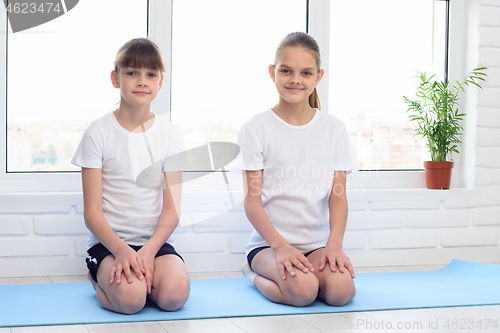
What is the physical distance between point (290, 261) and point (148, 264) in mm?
396

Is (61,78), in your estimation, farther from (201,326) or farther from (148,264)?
(201,326)

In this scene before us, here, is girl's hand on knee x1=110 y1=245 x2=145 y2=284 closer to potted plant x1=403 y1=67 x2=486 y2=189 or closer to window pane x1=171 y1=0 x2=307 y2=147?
window pane x1=171 y1=0 x2=307 y2=147

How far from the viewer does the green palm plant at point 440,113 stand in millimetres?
2094

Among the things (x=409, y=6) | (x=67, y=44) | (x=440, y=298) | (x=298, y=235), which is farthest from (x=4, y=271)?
(x=409, y=6)

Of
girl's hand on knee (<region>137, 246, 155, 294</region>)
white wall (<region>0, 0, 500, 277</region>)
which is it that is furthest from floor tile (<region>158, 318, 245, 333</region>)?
white wall (<region>0, 0, 500, 277</region>)

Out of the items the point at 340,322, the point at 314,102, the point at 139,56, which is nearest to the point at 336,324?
the point at 340,322

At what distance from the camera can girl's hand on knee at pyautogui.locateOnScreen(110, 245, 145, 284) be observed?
4.36 ft

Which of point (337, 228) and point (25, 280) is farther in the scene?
point (25, 280)

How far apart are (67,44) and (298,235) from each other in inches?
45.3

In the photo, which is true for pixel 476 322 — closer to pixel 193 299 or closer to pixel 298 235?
Answer: pixel 298 235

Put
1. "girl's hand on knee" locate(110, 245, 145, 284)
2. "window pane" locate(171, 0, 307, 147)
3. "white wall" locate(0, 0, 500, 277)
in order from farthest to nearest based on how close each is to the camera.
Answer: "window pane" locate(171, 0, 307, 147), "white wall" locate(0, 0, 500, 277), "girl's hand on knee" locate(110, 245, 145, 284)

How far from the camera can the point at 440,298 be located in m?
1.52

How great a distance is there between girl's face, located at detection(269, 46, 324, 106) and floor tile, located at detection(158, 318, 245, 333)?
2.32 feet

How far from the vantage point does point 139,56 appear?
4.95 ft
